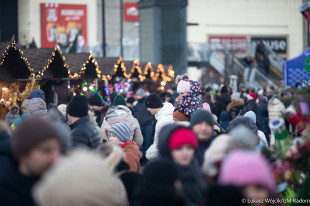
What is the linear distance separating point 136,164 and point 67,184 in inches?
127

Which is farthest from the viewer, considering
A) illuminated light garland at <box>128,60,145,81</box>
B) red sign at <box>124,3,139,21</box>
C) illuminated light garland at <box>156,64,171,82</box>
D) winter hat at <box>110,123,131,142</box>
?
red sign at <box>124,3,139,21</box>

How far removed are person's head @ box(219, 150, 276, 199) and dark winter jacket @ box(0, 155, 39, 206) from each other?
1.10 meters

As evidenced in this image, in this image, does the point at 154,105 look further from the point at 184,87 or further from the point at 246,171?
the point at 246,171

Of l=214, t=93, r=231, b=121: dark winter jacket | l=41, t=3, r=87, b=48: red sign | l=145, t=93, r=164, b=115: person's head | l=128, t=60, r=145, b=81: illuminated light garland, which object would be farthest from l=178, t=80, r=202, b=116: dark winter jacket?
l=41, t=3, r=87, b=48: red sign

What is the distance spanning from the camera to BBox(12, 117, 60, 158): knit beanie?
3928 mm

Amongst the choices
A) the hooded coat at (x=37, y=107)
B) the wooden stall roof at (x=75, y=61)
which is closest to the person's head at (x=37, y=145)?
the hooded coat at (x=37, y=107)

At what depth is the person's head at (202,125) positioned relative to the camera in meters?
5.67

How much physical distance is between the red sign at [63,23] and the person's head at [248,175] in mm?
81926

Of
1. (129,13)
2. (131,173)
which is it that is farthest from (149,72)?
(129,13)

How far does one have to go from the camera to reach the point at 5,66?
45.8ft

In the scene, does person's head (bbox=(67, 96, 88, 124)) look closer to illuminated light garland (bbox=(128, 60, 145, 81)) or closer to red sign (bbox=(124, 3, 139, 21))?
illuminated light garland (bbox=(128, 60, 145, 81))

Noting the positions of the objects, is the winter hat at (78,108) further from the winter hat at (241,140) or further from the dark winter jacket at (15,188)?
the dark winter jacket at (15,188)

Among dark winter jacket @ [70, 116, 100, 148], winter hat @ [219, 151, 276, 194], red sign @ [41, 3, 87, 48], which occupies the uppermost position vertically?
red sign @ [41, 3, 87, 48]

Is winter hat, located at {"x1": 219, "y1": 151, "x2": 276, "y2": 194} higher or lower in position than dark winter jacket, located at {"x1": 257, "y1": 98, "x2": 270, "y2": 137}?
higher
